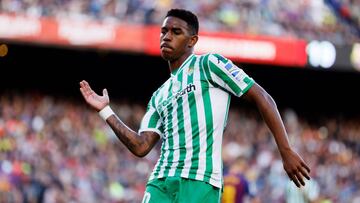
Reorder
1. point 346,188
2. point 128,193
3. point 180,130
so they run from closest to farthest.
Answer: point 180,130
point 128,193
point 346,188

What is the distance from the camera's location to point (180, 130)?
223 inches

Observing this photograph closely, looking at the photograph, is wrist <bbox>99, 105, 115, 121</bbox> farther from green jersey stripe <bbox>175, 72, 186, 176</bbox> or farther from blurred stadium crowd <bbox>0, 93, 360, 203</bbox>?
blurred stadium crowd <bbox>0, 93, 360, 203</bbox>

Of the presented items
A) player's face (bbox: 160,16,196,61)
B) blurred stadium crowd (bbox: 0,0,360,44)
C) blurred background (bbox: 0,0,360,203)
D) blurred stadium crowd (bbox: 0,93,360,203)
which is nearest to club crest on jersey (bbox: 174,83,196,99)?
player's face (bbox: 160,16,196,61)

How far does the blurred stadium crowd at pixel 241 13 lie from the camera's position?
1875 centimetres

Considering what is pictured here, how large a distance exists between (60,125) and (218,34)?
12.8 feet

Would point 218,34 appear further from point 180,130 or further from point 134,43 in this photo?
point 180,130

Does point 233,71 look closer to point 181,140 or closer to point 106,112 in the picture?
point 181,140

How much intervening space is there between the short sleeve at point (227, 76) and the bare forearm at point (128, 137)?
23.7 inches

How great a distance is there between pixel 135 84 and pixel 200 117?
17140mm

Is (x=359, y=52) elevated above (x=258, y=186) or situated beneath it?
elevated above

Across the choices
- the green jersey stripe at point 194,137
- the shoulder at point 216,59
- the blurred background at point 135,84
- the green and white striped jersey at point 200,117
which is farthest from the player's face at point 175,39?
the blurred background at point 135,84

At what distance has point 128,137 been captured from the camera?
576cm

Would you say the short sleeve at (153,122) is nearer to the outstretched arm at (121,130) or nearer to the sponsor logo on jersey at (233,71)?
the outstretched arm at (121,130)

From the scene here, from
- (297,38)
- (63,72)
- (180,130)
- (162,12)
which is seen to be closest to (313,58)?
(297,38)
